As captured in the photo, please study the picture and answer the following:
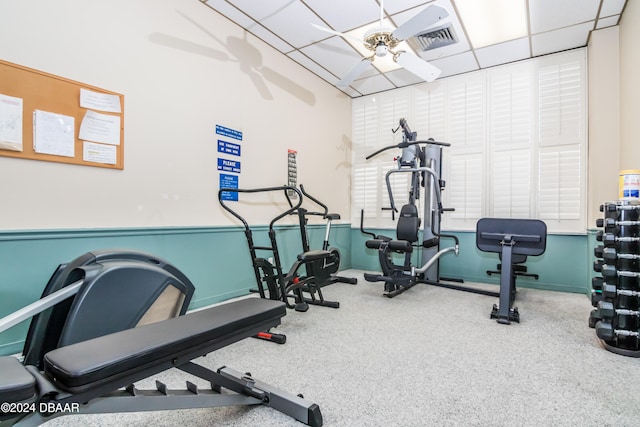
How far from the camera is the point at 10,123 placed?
201 cm

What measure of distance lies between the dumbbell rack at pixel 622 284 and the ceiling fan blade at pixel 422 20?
1.89 meters

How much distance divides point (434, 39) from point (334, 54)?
1249mm

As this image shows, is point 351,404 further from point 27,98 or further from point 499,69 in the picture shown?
point 499,69

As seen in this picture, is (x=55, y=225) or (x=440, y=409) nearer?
(x=440, y=409)

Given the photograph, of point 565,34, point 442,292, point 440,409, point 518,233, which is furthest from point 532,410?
point 565,34

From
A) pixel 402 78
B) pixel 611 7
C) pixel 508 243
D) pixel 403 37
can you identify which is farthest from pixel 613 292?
pixel 402 78

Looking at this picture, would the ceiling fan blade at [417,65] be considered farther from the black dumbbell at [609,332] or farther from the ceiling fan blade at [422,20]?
the black dumbbell at [609,332]

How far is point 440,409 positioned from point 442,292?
8.42ft

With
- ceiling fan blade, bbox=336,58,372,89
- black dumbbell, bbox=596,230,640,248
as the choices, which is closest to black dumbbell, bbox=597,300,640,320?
black dumbbell, bbox=596,230,640,248

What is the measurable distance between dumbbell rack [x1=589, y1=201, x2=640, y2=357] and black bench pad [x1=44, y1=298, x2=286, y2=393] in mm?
2356

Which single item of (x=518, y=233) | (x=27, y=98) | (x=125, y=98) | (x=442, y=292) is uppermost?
(x=125, y=98)

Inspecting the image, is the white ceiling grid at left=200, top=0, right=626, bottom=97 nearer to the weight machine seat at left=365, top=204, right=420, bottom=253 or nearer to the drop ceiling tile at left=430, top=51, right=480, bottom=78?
the drop ceiling tile at left=430, top=51, right=480, bottom=78

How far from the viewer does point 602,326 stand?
7.29 ft

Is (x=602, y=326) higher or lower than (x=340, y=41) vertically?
lower
